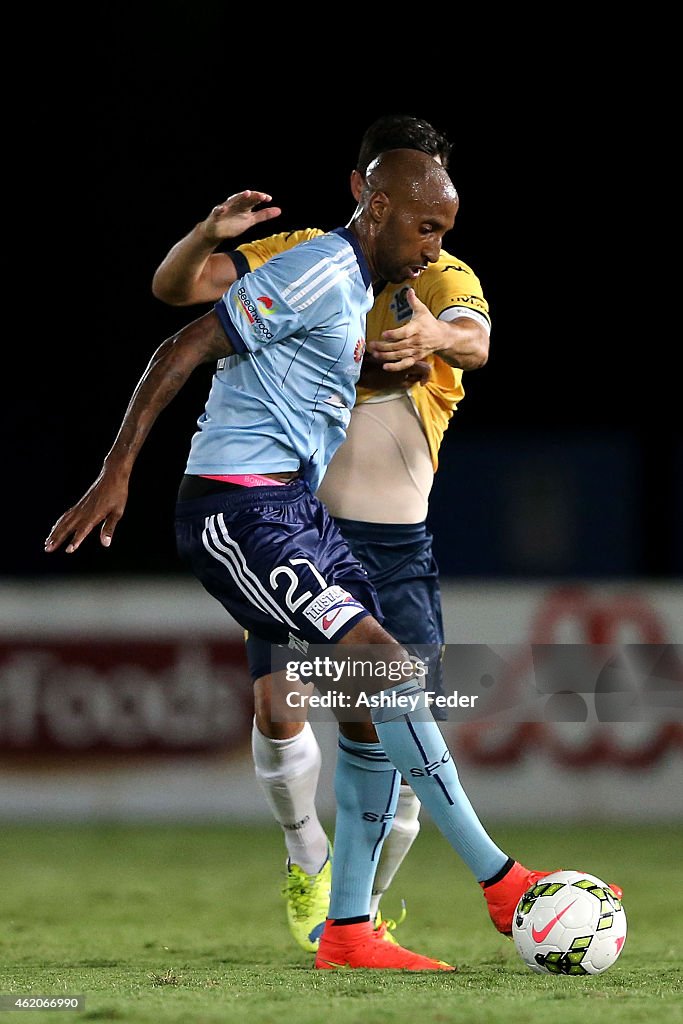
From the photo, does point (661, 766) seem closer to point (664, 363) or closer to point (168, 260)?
point (168, 260)

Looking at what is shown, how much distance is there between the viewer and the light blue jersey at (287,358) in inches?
141

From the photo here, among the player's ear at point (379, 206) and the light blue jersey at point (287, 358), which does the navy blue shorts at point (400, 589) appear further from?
the player's ear at point (379, 206)

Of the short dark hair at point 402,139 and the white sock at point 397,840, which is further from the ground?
the short dark hair at point 402,139

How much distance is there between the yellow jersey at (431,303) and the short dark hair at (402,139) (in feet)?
0.99

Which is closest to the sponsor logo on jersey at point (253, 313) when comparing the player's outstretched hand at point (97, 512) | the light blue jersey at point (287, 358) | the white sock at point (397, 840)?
the light blue jersey at point (287, 358)

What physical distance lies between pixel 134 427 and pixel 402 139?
1052 millimetres

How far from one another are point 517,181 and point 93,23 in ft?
14.9

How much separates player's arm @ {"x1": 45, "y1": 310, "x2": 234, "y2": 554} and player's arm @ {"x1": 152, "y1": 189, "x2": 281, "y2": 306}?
42 centimetres

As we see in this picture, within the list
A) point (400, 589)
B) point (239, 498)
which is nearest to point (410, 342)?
point (239, 498)

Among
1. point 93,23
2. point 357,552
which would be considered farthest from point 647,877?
point 93,23

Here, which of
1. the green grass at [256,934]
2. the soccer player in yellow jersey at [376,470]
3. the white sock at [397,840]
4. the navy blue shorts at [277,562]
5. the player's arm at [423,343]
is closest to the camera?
the green grass at [256,934]

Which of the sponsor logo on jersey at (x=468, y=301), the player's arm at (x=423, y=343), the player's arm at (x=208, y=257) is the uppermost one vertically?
the player's arm at (x=208, y=257)

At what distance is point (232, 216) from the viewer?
396cm

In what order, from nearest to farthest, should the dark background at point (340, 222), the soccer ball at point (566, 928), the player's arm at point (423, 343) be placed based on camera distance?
the soccer ball at point (566, 928)
the player's arm at point (423, 343)
the dark background at point (340, 222)
